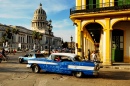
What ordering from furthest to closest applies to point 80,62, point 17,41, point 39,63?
point 17,41 → point 39,63 → point 80,62

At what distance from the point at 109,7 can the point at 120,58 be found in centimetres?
670

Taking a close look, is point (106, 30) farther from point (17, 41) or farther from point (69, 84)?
point (17, 41)

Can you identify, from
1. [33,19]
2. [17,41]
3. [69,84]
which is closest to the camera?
[69,84]

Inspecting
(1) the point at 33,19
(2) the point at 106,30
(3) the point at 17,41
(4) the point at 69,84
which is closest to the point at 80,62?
(4) the point at 69,84

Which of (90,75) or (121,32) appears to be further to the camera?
(121,32)

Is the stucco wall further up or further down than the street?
further up

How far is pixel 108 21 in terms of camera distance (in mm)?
22172

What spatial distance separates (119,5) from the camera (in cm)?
2170

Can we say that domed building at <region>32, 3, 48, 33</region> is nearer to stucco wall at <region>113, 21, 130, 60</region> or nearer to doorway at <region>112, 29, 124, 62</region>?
doorway at <region>112, 29, 124, 62</region>

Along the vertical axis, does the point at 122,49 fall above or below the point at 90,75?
above

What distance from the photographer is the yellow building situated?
→ 21797 mm

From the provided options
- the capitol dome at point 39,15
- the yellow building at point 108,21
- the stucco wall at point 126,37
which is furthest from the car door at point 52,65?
the capitol dome at point 39,15

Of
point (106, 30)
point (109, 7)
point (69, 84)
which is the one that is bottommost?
point (69, 84)

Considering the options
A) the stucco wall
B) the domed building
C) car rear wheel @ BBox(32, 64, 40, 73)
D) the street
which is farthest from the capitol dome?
the street
